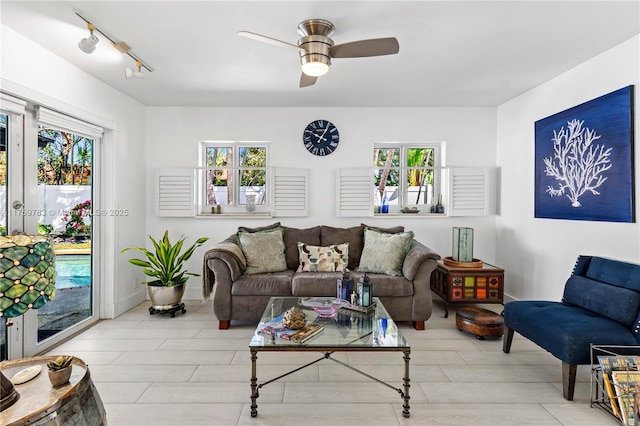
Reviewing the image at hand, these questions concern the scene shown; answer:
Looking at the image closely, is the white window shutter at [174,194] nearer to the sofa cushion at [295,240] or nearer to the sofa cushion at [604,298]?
the sofa cushion at [295,240]

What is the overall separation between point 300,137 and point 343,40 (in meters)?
1.96

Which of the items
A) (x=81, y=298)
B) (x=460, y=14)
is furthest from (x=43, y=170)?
(x=460, y=14)

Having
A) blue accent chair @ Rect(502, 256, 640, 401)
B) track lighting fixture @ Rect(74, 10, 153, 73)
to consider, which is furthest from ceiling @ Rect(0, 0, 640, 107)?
blue accent chair @ Rect(502, 256, 640, 401)

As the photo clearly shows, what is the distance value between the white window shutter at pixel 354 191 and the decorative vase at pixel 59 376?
340 centimetres

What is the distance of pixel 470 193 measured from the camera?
14.4 feet

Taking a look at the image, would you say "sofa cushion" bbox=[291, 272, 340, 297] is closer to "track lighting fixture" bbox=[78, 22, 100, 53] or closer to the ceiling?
the ceiling

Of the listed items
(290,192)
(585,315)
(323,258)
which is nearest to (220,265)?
(323,258)

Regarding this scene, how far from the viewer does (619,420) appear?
6.45ft

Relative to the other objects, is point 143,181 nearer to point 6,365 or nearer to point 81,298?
point 81,298

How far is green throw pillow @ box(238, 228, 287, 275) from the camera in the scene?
366cm

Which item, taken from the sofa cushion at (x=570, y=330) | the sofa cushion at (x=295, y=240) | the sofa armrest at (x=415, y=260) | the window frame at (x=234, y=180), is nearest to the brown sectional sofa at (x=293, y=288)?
the sofa armrest at (x=415, y=260)

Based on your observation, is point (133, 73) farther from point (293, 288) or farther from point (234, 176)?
point (293, 288)

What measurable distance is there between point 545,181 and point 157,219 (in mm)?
4521

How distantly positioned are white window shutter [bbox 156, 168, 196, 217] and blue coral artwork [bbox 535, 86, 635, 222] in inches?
159
